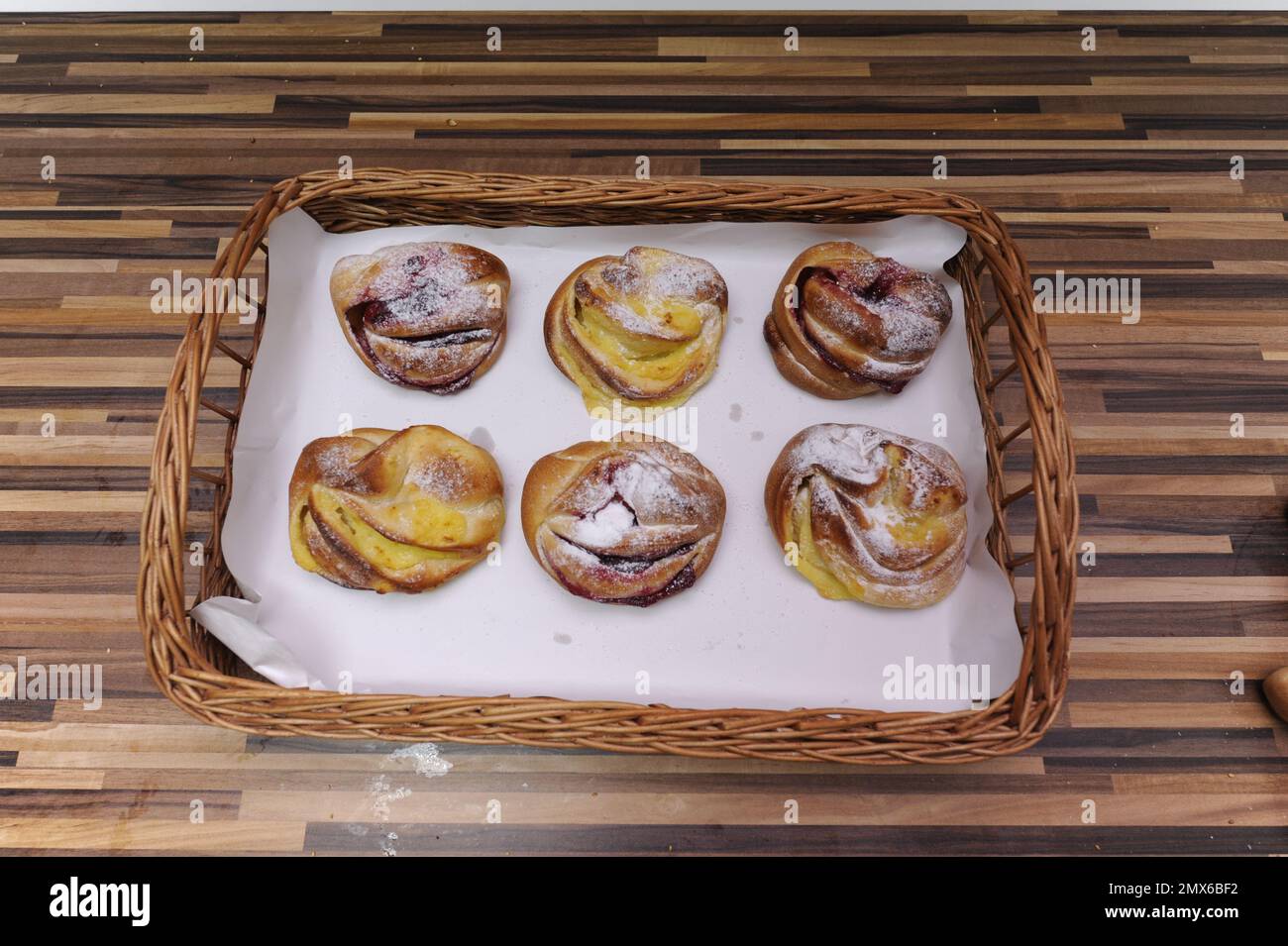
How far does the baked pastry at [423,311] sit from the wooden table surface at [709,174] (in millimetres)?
781

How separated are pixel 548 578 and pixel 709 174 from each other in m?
1.50

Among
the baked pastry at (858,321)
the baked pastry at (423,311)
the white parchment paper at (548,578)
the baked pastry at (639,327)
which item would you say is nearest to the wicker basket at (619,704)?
the white parchment paper at (548,578)

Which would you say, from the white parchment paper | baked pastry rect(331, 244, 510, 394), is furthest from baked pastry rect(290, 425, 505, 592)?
baked pastry rect(331, 244, 510, 394)

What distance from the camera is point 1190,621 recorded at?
2211 mm

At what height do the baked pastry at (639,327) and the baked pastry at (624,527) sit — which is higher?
the baked pastry at (639,327)

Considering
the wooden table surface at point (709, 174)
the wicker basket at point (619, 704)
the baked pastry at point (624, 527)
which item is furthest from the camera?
the wooden table surface at point (709, 174)

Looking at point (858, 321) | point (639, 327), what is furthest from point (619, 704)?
point (858, 321)

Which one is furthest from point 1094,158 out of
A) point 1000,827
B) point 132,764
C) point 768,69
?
point 132,764

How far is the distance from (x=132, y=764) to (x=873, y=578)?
1.77m

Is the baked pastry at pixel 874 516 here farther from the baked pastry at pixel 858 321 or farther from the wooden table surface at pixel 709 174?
the wooden table surface at pixel 709 174

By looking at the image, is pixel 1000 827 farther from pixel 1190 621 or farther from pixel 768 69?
pixel 768 69

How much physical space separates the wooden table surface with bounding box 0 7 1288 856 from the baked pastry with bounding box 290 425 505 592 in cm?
45

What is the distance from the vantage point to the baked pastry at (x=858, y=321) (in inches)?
80.0

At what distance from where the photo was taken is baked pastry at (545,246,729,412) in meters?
2.07
